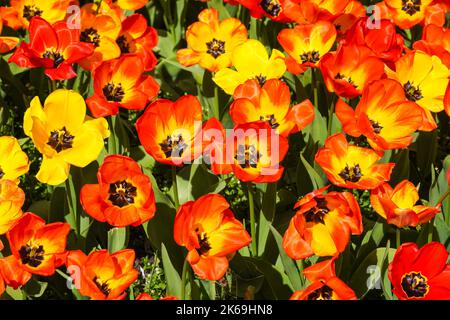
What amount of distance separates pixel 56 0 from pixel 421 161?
1.80 metres

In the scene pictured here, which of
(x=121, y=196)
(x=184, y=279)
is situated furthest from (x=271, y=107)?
(x=184, y=279)

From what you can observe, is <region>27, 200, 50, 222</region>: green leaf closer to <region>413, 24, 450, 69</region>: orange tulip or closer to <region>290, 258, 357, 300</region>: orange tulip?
<region>290, 258, 357, 300</region>: orange tulip

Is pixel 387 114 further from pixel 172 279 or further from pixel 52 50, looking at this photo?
pixel 52 50

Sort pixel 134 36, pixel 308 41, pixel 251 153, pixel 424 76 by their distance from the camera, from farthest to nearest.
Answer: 1. pixel 134 36
2. pixel 308 41
3. pixel 424 76
4. pixel 251 153

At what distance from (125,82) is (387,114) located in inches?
40.3

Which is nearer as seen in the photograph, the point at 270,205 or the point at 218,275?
the point at 218,275

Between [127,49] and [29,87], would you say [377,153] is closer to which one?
[127,49]

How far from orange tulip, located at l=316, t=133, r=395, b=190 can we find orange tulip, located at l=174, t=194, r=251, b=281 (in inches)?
16.5

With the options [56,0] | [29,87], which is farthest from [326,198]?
[29,87]

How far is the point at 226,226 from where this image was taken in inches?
96.0

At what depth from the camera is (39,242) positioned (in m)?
2.49

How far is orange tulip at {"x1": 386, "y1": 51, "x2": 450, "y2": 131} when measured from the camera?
10.1ft

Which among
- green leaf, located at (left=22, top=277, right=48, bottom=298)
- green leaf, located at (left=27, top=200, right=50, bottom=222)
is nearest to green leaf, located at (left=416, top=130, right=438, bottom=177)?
green leaf, located at (left=27, top=200, right=50, bottom=222)

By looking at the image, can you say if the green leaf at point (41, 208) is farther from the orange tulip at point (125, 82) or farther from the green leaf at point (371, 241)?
the green leaf at point (371, 241)
